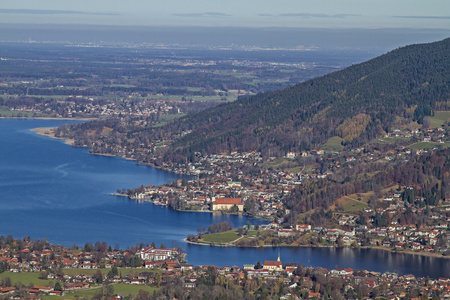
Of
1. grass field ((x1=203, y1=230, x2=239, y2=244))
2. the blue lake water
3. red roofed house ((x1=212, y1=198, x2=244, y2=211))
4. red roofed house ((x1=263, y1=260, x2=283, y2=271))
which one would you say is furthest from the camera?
red roofed house ((x1=212, y1=198, x2=244, y2=211))

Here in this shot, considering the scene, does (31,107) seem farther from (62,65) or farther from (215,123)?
(62,65)

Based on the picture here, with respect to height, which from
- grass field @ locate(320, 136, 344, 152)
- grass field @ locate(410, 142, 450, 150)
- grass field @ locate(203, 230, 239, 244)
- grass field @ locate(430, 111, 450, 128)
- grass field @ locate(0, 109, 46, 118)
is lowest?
grass field @ locate(0, 109, 46, 118)

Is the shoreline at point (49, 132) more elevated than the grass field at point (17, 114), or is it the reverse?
the shoreline at point (49, 132)

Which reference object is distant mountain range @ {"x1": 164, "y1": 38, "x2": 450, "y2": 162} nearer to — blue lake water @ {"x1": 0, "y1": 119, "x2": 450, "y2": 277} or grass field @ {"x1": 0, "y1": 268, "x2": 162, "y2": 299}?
blue lake water @ {"x1": 0, "y1": 119, "x2": 450, "y2": 277}

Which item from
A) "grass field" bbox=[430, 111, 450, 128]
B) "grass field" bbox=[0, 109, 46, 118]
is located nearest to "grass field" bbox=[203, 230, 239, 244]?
"grass field" bbox=[430, 111, 450, 128]

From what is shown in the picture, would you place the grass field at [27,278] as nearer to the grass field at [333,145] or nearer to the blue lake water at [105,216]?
the blue lake water at [105,216]

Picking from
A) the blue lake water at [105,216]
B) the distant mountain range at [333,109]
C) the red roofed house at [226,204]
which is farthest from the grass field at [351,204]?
the distant mountain range at [333,109]

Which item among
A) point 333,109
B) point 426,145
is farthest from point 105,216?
point 333,109

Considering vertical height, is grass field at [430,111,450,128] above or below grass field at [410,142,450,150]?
above
